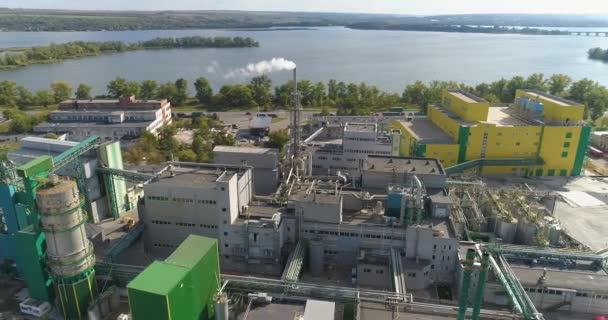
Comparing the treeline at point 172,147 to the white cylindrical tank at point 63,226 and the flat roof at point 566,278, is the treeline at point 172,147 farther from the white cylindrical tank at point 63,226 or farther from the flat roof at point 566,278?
the flat roof at point 566,278

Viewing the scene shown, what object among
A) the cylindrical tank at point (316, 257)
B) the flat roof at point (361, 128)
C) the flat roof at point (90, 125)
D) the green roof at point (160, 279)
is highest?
the flat roof at point (361, 128)

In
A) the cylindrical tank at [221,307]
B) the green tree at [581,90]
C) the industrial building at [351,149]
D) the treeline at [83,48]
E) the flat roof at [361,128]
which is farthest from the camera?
the treeline at [83,48]

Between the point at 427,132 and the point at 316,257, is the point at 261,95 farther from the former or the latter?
the point at 316,257

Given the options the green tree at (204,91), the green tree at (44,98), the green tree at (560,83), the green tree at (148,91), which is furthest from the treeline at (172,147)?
the green tree at (560,83)

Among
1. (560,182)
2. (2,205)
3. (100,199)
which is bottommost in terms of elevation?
(560,182)

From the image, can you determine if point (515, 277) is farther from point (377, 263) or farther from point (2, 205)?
point (2, 205)

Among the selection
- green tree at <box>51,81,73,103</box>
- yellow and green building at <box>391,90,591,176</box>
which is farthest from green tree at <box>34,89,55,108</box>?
yellow and green building at <box>391,90,591,176</box>

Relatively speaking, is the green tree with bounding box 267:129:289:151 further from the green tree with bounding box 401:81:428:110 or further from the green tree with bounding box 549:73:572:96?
the green tree with bounding box 549:73:572:96

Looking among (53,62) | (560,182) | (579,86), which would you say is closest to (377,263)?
(560,182)
